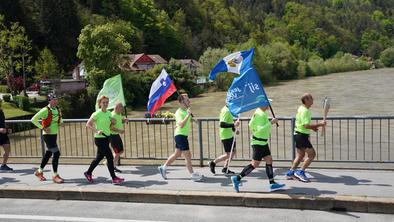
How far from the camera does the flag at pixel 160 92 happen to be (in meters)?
9.83

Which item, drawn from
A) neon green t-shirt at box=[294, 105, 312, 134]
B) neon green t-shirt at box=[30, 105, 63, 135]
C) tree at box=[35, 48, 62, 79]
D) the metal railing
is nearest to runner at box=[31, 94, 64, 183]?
neon green t-shirt at box=[30, 105, 63, 135]

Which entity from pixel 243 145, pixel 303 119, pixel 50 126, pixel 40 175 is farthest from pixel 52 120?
pixel 243 145

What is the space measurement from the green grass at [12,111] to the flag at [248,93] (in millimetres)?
30548

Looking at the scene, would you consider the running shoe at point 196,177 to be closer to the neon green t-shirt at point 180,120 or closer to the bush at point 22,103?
the neon green t-shirt at point 180,120

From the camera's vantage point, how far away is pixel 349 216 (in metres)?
6.86

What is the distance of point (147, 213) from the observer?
741cm

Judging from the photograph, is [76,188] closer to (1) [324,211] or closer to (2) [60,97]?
(1) [324,211]

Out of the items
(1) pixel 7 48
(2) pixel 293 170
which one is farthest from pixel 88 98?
(2) pixel 293 170

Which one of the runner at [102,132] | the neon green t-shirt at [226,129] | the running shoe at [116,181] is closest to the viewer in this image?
the runner at [102,132]

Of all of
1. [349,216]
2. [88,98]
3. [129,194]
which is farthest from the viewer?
[88,98]

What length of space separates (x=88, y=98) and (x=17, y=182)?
4017 cm

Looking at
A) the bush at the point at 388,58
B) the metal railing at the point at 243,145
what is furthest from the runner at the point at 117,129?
the bush at the point at 388,58

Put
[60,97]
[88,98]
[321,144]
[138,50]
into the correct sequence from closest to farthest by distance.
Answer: [321,144]
[60,97]
[88,98]
[138,50]

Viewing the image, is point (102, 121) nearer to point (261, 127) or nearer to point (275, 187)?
point (261, 127)
